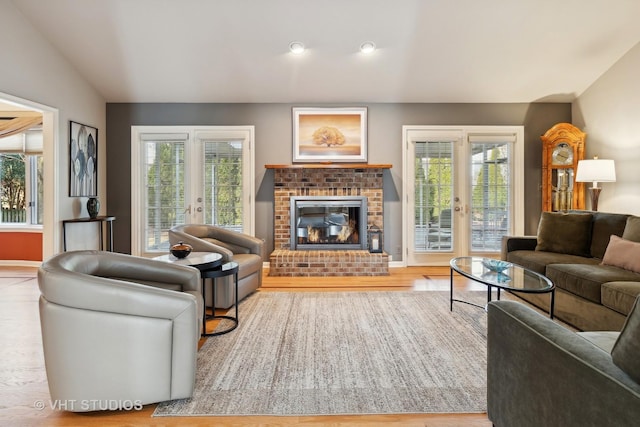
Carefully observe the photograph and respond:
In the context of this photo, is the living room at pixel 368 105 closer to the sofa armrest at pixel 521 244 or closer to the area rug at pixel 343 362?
the sofa armrest at pixel 521 244

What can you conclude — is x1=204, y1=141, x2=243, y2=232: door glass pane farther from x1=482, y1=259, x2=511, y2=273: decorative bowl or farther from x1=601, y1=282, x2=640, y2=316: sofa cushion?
x1=601, y1=282, x2=640, y2=316: sofa cushion

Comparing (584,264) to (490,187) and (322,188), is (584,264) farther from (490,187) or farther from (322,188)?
(322,188)

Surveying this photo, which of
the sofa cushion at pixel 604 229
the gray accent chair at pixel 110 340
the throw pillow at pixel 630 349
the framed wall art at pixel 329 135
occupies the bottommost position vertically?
the gray accent chair at pixel 110 340

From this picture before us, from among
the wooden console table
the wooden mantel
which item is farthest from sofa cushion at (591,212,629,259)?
the wooden console table

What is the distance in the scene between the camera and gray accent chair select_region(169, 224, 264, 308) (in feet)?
11.5

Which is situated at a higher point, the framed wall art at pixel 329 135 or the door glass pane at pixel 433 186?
the framed wall art at pixel 329 135

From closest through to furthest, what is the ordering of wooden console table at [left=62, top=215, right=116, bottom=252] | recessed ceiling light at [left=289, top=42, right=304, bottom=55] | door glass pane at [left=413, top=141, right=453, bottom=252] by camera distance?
recessed ceiling light at [left=289, top=42, right=304, bottom=55], wooden console table at [left=62, top=215, right=116, bottom=252], door glass pane at [left=413, top=141, right=453, bottom=252]

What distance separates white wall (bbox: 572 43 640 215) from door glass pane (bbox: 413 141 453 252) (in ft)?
6.29

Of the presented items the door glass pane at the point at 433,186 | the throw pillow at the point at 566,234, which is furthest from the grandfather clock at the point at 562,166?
the throw pillow at the point at 566,234

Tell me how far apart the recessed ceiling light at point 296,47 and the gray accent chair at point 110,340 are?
3.45 m

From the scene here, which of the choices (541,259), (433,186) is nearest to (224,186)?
(433,186)

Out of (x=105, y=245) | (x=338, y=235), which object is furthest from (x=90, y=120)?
(x=338, y=235)

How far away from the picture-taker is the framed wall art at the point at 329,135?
548 cm

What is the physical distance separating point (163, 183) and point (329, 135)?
2.65 meters
